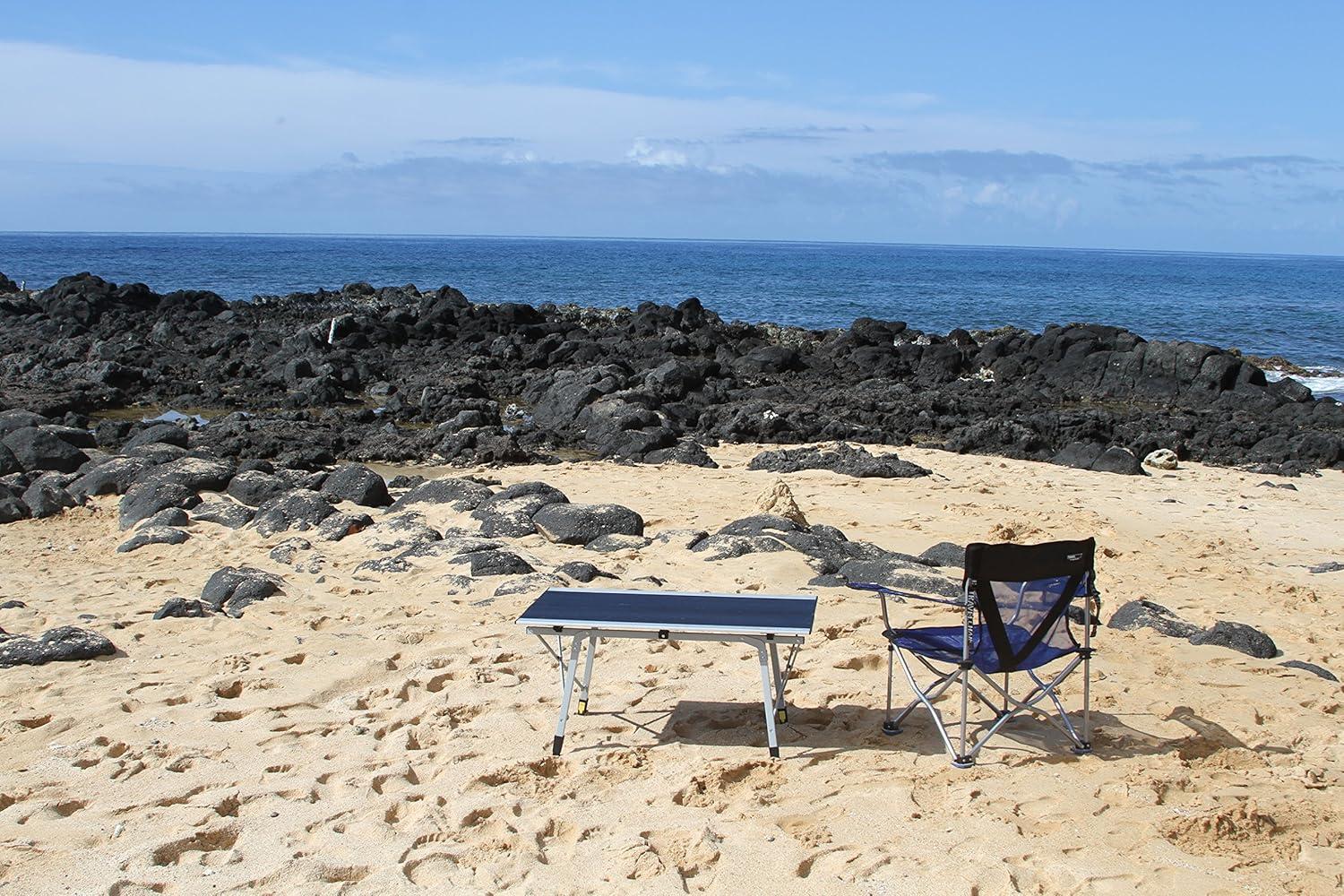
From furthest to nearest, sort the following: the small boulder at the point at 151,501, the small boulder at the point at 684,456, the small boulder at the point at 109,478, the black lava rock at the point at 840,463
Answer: the small boulder at the point at 684,456 < the black lava rock at the point at 840,463 < the small boulder at the point at 109,478 < the small boulder at the point at 151,501

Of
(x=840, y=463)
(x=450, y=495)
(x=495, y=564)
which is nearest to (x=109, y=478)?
(x=450, y=495)

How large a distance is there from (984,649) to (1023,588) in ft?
1.03

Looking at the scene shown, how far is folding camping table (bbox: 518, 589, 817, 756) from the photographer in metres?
4.74

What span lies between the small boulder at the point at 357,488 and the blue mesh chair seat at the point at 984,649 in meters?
7.33

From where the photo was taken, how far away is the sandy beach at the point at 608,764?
404cm

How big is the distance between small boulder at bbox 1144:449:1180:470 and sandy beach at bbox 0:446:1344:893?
23.0 ft

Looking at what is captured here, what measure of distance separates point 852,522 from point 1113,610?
3.20 meters

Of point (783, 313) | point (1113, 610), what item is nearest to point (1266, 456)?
point (1113, 610)

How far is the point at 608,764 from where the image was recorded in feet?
16.1

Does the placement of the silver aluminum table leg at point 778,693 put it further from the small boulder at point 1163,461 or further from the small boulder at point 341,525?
the small boulder at point 1163,461

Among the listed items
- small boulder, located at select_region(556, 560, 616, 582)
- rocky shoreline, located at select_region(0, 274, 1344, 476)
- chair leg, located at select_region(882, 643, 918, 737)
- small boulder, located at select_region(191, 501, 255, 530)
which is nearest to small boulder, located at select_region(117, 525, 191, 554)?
small boulder, located at select_region(191, 501, 255, 530)

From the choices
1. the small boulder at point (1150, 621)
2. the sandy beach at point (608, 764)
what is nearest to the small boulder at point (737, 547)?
the sandy beach at point (608, 764)

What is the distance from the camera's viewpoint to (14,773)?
4.82 metres

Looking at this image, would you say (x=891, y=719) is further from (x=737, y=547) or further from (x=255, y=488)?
(x=255, y=488)
